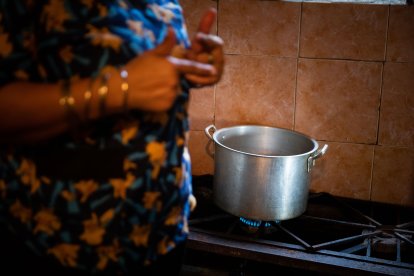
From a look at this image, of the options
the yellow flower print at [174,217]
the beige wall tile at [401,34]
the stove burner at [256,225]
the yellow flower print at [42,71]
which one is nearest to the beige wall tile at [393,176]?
the beige wall tile at [401,34]

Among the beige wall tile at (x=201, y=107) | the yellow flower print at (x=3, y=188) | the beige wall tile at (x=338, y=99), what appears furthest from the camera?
the beige wall tile at (x=201, y=107)

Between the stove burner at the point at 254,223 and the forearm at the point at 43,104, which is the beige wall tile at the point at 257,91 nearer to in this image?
the stove burner at the point at 254,223

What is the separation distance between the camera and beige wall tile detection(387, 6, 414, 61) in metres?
1.33

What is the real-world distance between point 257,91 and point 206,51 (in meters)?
0.94

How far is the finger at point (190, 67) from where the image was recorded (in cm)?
52

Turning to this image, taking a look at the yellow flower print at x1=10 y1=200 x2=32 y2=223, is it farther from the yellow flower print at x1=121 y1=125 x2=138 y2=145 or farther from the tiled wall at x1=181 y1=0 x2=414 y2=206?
the tiled wall at x1=181 y1=0 x2=414 y2=206

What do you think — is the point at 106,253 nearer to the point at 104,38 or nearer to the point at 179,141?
the point at 179,141

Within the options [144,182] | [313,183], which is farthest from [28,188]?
[313,183]

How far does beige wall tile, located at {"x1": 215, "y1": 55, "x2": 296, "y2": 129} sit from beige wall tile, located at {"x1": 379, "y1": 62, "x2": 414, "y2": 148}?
309 millimetres

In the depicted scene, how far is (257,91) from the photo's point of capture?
1518mm

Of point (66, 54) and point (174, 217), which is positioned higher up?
point (66, 54)

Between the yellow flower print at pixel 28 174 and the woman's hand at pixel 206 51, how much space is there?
0.25m

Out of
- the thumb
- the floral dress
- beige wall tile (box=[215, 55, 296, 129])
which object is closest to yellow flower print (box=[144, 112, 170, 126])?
the floral dress

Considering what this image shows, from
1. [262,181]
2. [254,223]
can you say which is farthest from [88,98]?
[254,223]
